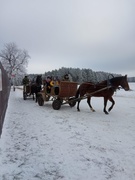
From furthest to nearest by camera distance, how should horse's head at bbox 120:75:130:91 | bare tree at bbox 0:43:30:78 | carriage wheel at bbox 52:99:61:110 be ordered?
1. bare tree at bbox 0:43:30:78
2. carriage wheel at bbox 52:99:61:110
3. horse's head at bbox 120:75:130:91

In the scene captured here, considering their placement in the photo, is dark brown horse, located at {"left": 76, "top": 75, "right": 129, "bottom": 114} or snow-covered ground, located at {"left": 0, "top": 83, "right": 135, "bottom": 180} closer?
snow-covered ground, located at {"left": 0, "top": 83, "right": 135, "bottom": 180}

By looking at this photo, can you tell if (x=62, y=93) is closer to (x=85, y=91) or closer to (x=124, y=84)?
(x=85, y=91)

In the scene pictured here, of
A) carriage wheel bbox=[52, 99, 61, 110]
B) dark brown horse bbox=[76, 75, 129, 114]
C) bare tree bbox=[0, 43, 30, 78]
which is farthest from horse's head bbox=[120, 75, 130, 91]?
bare tree bbox=[0, 43, 30, 78]

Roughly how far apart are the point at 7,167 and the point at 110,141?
106 inches

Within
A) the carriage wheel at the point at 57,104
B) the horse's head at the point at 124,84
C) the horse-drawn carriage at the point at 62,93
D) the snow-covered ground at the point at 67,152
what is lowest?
the snow-covered ground at the point at 67,152

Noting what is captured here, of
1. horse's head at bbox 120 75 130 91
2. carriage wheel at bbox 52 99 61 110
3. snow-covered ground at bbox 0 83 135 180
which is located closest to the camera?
snow-covered ground at bbox 0 83 135 180

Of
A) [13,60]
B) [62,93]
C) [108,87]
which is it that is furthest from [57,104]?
[13,60]

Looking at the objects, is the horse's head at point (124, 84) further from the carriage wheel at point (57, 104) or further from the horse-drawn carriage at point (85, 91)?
the carriage wheel at point (57, 104)

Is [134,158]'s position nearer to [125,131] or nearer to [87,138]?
[87,138]

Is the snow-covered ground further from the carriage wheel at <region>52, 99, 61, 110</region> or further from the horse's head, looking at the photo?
the carriage wheel at <region>52, 99, 61, 110</region>

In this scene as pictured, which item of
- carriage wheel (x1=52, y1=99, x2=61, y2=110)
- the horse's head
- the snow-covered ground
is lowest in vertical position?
the snow-covered ground

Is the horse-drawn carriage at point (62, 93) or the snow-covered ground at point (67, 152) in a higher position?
the horse-drawn carriage at point (62, 93)

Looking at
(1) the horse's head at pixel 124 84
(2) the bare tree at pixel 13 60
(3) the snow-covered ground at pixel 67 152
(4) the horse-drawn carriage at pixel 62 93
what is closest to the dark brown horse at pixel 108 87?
(1) the horse's head at pixel 124 84

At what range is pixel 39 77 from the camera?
52.2 feet
